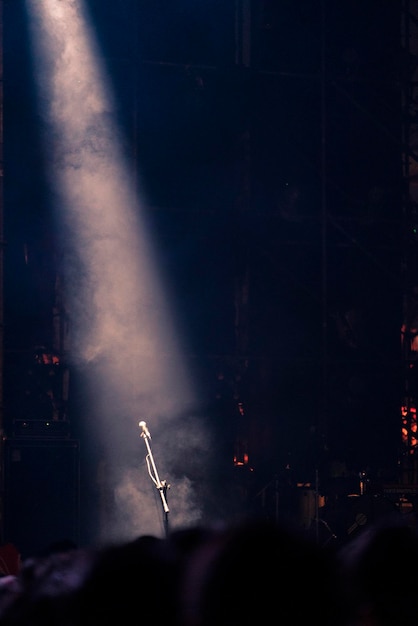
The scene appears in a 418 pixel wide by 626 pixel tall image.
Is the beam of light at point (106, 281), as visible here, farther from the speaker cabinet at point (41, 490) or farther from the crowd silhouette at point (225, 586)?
the crowd silhouette at point (225, 586)

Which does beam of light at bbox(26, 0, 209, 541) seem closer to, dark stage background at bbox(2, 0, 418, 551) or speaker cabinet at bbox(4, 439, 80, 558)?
dark stage background at bbox(2, 0, 418, 551)

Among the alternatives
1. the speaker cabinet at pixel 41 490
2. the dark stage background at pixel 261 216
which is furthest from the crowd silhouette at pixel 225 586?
the dark stage background at pixel 261 216

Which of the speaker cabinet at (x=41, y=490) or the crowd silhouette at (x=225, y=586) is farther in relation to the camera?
the speaker cabinet at (x=41, y=490)

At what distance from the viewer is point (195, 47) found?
13453 millimetres

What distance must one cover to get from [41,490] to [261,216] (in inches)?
172

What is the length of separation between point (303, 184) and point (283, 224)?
599 mm

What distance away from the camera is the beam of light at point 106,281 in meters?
12.8

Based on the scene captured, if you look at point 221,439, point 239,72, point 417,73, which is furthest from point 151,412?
point 417,73

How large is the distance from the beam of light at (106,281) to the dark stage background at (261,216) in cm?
19

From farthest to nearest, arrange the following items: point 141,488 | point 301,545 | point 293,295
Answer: point 293,295, point 141,488, point 301,545

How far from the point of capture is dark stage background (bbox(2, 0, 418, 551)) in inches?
506

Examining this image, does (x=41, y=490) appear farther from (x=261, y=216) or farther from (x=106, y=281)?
(x=261, y=216)

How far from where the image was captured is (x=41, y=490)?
37.3 ft

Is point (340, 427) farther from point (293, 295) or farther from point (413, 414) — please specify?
point (293, 295)
